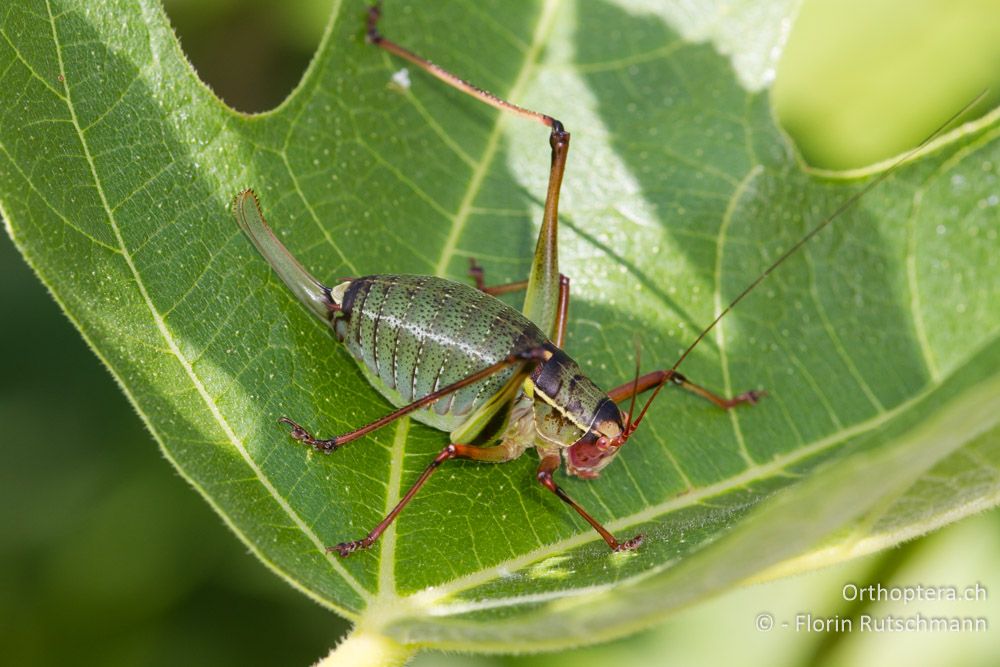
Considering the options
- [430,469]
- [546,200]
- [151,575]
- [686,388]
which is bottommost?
[151,575]

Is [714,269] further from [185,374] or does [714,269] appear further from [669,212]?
[185,374]

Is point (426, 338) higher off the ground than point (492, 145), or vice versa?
point (492, 145)

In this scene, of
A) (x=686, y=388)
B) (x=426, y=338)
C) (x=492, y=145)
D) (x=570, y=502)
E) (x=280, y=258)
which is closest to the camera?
(x=280, y=258)

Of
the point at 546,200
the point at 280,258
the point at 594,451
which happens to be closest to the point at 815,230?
the point at 546,200

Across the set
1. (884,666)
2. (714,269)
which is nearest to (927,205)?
(714,269)

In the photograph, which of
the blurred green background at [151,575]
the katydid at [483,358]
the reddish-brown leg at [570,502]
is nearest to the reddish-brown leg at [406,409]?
the katydid at [483,358]

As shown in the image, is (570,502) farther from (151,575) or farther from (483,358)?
(151,575)

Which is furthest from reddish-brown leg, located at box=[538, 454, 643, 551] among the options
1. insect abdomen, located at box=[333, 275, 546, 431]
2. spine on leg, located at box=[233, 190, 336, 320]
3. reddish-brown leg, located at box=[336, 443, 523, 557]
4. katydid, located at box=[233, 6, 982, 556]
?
spine on leg, located at box=[233, 190, 336, 320]
